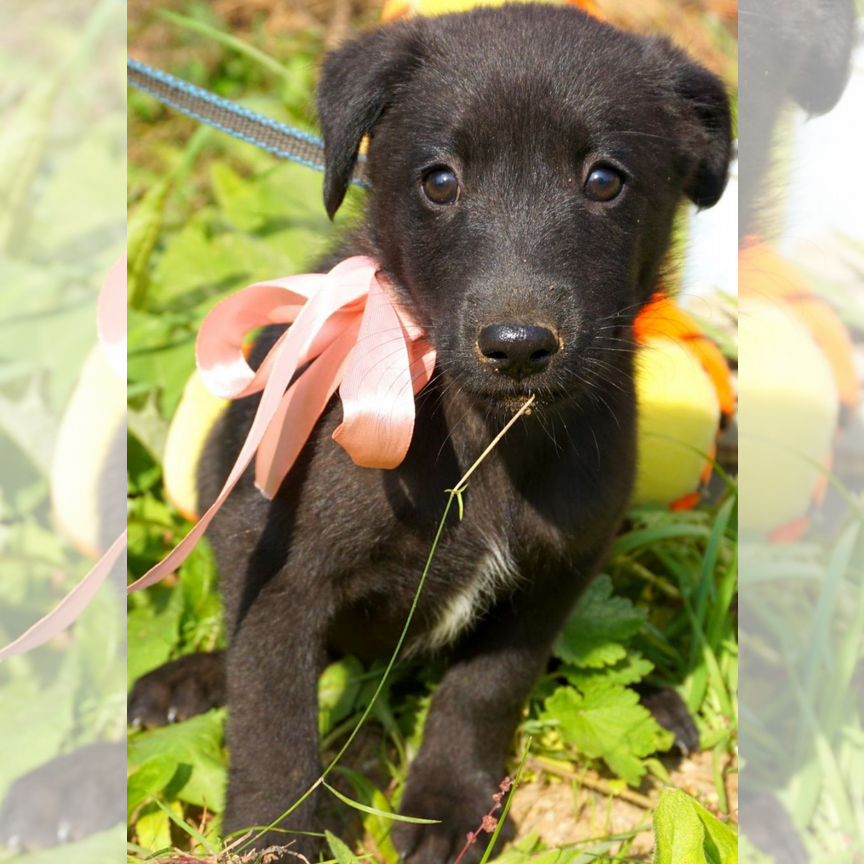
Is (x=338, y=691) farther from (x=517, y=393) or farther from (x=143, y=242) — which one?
(x=143, y=242)

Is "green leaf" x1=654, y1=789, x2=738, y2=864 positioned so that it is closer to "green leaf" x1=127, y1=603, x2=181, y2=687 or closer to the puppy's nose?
the puppy's nose

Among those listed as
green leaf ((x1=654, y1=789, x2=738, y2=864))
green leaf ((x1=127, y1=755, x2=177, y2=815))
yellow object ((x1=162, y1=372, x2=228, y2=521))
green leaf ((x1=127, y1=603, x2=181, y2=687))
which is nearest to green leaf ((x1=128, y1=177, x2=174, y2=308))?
yellow object ((x1=162, y1=372, x2=228, y2=521))

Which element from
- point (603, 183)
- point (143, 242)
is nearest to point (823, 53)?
point (603, 183)

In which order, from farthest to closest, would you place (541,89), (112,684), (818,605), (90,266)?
(541,89)
(818,605)
(112,684)
(90,266)

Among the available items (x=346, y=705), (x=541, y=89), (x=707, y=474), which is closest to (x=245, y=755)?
(x=346, y=705)

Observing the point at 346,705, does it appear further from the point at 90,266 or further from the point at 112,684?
the point at 90,266

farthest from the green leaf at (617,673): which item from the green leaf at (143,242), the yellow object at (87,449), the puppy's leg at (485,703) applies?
the green leaf at (143,242)

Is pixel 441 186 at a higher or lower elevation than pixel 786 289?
lower
